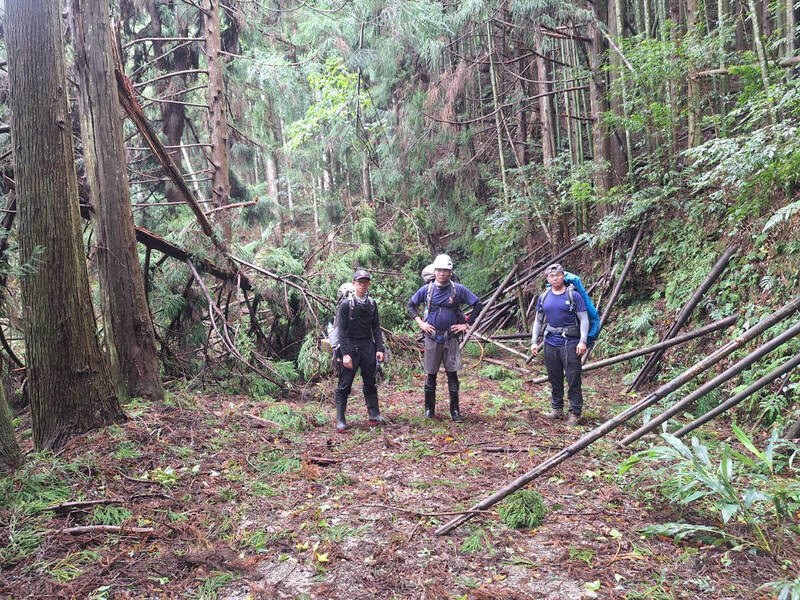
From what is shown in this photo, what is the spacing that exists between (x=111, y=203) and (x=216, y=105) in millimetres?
4628

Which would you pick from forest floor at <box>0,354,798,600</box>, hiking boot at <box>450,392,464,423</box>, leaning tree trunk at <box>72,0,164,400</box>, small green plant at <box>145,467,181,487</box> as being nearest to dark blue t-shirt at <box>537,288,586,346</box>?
forest floor at <box>0,354,798,600</box>

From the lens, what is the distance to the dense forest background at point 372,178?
470cm

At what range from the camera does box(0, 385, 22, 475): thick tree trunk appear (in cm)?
386

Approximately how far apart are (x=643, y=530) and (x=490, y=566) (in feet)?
3.76

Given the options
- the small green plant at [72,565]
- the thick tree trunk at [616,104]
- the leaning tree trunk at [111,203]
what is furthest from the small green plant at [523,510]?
the thick tree trunk at [616,104]

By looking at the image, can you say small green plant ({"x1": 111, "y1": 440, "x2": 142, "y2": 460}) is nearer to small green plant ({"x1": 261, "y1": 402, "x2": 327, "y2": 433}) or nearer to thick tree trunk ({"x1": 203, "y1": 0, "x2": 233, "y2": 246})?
small green plant ({"x1": 261, "y1": 402, "x2": 327, "y2": 433})

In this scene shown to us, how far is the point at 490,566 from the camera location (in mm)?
3146

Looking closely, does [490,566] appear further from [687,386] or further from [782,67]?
[782,67]

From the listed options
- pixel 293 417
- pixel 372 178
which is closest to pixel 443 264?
pixel 293 417

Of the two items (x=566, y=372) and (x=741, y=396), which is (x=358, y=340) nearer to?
(x=566, y=372)

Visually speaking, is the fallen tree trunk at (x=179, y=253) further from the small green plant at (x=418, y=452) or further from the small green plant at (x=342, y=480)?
the small green plant at (x=342, y=480)

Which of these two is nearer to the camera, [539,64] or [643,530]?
[643,530]

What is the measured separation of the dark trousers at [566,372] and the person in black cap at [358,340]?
7.09 feet

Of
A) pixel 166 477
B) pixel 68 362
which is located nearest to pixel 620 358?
pixel 166 477
